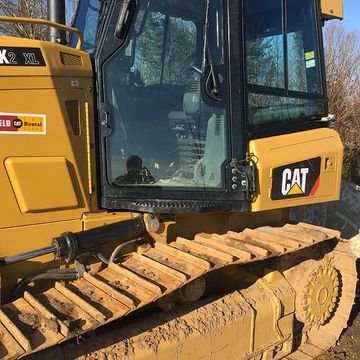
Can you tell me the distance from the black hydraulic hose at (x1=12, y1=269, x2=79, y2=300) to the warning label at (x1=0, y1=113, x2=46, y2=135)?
2.39 ft

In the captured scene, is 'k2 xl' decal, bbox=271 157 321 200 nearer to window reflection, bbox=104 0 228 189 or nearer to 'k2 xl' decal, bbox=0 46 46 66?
window reflection, bbox=104 0 228 189

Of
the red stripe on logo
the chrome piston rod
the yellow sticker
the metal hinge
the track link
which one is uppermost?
the yellow sticker

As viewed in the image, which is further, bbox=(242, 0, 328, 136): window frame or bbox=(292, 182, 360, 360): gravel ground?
bbox=(292, 182, 360, 360): gravel ground

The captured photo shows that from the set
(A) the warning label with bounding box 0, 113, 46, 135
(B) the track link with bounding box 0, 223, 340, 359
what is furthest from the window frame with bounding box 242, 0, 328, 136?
(A) the warning label with bounding box 0, 113, 46, 135

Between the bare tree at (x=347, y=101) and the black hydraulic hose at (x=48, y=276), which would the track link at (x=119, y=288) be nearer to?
the black hydraulic hose at (x=48, y=276)

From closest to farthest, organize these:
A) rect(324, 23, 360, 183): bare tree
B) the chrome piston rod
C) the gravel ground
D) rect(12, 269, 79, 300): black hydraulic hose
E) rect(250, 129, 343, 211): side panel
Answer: the chrome piston rod, rect(12, 269, 79, 300): black hydraulic hose, rect(250, 129, 343, 211): side panel, the gravel ground, rect(324, 23, 360, 183): bare tree

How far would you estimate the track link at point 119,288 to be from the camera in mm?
2066

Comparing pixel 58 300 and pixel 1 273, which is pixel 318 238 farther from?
pixel 1 273

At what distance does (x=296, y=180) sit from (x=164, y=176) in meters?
1.01

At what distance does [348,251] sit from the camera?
3787 mm

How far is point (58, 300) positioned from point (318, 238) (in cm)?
184

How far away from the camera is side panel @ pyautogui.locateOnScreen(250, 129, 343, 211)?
10.4 ft

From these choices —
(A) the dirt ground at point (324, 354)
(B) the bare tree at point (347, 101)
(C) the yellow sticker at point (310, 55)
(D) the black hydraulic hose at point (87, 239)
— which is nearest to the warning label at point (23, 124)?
(D) the black hydraulic hose at point (87, 239)

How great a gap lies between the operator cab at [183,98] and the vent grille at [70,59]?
0.33 ft
